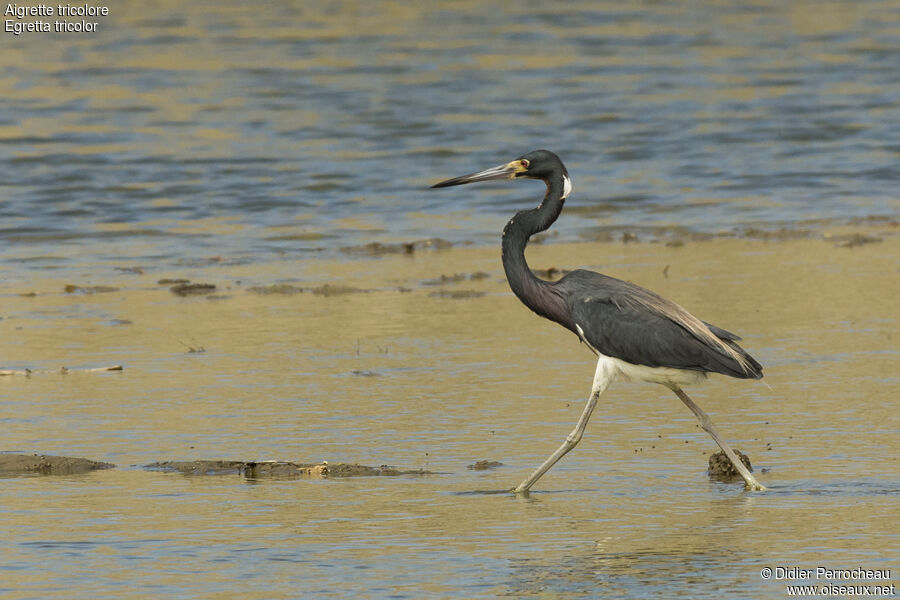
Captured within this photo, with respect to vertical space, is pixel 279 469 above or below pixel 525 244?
below

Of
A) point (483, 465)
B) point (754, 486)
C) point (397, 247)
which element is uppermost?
point (397, 247)

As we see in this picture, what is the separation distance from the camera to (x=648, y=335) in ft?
25.7

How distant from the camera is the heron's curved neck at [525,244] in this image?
827 centimetres

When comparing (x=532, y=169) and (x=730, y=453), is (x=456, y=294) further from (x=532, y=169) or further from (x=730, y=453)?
(x=730, y=453)

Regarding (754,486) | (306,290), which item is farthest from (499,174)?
(306,290)

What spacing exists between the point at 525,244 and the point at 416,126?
14.7 metres

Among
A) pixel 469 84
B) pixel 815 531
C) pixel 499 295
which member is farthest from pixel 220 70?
pixel 815 531

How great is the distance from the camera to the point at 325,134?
22812 mm

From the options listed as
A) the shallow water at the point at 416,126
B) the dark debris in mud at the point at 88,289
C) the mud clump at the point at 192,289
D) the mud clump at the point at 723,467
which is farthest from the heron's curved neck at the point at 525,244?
the shallow water at the point at 416,126

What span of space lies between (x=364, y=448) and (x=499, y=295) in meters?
4.53

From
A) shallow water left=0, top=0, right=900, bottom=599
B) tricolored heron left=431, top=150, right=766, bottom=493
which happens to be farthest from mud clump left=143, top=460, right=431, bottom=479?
tricolored heron left=431, top=150, right=766, bottom=493

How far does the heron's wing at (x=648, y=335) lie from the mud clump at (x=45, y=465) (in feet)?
7.58

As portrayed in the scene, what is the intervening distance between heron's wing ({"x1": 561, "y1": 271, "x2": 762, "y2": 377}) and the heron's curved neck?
0.24 meters

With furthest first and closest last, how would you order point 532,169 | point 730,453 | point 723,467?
1. point 532,169
2. point 723,467
3. point 730,453
